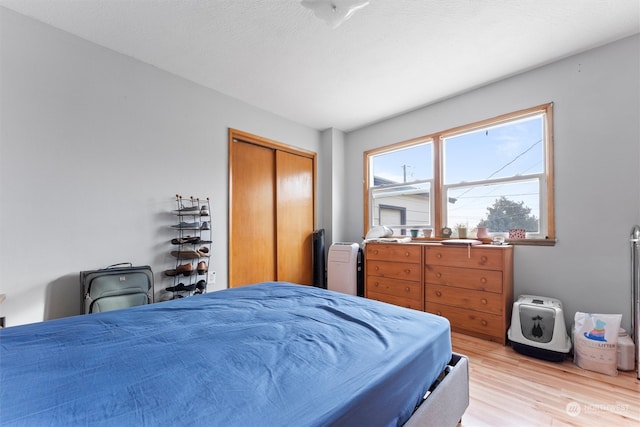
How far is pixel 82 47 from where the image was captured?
220 cm

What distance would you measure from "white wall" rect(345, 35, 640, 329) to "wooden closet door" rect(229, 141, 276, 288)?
2779 millimetres

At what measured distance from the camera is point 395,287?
10.4 ft

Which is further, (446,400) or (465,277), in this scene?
(465,277)

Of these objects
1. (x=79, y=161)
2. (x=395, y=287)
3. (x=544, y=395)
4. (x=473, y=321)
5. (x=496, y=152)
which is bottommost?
(x=544, y=395)

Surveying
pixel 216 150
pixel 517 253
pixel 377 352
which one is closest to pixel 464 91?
pixel 517 253

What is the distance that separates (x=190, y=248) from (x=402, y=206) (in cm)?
270

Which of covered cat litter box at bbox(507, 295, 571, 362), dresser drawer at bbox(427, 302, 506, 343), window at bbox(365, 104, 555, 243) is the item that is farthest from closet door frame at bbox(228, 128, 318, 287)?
covered cat litter box at bbox(507, 295, 571, 362)

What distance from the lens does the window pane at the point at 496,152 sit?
2.67 m

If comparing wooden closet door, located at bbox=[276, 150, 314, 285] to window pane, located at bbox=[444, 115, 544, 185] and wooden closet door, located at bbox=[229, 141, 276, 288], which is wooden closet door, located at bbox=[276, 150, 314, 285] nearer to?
wooden closet door, located at bbox=[229, 141, 276, 288]

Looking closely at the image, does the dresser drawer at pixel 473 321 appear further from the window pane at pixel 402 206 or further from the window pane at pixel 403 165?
the window pane at pixel 403 165

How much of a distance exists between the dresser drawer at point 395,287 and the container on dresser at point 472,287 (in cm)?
11

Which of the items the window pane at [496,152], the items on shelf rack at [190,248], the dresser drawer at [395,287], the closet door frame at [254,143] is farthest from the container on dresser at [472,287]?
the items on shelf rack at [190,248]

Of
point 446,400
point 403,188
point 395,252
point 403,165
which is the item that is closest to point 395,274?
point 395,252

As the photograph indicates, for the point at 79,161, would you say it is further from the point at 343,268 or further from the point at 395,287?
the point at 395,287
